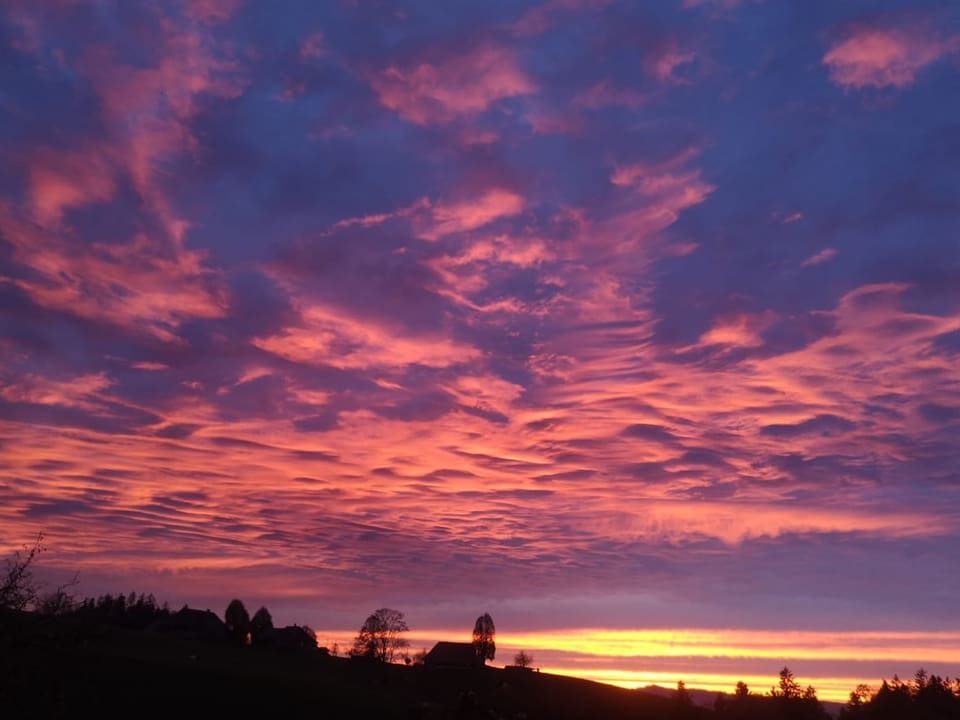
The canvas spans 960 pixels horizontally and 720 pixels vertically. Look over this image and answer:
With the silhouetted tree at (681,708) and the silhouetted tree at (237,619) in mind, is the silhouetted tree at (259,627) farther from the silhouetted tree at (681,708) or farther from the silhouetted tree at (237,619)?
the silhouetted tree at (681,708)

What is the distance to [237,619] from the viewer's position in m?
183

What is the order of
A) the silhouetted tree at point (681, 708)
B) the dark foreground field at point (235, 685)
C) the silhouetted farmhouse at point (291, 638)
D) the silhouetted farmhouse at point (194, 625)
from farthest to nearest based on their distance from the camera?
the silhouetted farmhouse at point (291, 638)
the silhouetted farmhouse at point (194, 625)
the silhouetted tree at point (681, 708)
the dark foreground field at point (235, 685)

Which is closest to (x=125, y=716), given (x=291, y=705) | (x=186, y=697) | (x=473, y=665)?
(x=186, y=697)

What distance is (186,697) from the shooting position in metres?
76.9

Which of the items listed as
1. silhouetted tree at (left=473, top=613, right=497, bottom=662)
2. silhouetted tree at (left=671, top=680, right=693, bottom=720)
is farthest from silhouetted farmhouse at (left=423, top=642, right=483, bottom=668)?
silhouetted tree at (left=671, top=680, right=693, bottom=720)

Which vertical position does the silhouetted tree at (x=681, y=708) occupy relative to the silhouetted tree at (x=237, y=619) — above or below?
below

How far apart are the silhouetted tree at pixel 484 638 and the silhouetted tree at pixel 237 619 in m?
52.5

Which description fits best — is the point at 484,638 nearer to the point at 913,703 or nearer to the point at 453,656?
the point at 453,656

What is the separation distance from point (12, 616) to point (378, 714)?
74603 mm

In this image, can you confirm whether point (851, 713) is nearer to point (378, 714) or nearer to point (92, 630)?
point (378, 714)

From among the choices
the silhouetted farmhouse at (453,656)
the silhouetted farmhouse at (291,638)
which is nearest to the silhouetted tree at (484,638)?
the silhouetted farmhouse at (453,656)

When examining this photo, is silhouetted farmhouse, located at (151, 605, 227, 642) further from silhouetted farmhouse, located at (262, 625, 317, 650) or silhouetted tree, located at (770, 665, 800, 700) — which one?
silhouetted tree, located at (770, 665, 800, 700)

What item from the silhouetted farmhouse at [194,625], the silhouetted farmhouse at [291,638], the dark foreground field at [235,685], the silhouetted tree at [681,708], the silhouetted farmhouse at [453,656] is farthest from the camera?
the silhouetted farmhouse at [291,638]

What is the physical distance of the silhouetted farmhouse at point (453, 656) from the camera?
158 meters
